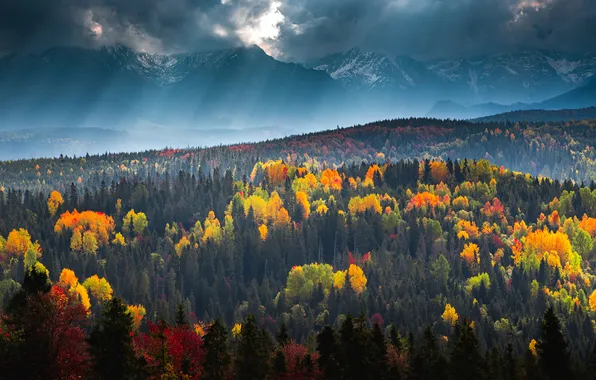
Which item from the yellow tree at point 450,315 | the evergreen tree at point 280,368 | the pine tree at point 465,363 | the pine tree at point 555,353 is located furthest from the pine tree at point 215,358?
the yellow tree at point 450,315

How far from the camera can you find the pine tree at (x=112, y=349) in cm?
6050

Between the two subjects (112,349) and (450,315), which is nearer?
(112,349)

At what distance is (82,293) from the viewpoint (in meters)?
194

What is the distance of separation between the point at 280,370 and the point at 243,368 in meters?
10.5

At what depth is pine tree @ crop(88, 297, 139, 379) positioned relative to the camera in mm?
60500

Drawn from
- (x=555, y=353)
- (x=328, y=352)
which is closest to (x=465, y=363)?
(x=555, y=353)

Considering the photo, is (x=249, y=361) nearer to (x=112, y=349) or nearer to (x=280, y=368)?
(x=280, y=368)

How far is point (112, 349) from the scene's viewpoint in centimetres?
6075

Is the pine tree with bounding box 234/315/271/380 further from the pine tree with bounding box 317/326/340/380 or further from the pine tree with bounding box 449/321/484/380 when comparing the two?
the pine tree with bounding box 449/321/484/380

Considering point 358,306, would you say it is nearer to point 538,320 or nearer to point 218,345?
point 538,320

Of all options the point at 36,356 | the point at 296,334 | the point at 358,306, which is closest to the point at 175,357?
the point at 36,356

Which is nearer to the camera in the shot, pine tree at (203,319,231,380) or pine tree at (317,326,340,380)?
pine tree at (203,319,231,380)

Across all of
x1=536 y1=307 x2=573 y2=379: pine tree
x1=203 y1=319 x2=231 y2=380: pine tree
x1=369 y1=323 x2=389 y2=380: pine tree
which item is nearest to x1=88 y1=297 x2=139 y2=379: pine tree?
x1=203 y1=319 x2=231 y2=380: pine tree

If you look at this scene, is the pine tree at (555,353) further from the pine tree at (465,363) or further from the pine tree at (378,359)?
the pine tree at (378,359)
